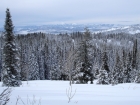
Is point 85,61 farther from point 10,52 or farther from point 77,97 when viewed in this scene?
point 77,97

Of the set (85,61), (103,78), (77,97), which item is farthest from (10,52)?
(77,97)

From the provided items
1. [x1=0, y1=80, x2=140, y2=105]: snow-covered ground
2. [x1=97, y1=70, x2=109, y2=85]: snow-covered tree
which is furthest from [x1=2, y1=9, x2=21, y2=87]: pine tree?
[x1=0, y1=80, x2=140, y2=105]: snow-covered ground

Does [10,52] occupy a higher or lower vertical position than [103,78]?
higher

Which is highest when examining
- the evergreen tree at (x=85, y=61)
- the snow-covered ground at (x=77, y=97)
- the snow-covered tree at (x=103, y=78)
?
the snow-covered ground at (x=77, y=97)

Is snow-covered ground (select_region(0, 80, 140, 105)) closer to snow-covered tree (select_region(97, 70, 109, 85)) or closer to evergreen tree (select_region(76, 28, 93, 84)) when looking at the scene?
evergreen tree (select_region(76, 28, 93, 84))

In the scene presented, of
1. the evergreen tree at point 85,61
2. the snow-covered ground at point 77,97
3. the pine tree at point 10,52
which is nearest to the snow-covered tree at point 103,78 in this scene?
the evergreen tree at point 85,61

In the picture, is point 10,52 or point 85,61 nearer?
point 10,52

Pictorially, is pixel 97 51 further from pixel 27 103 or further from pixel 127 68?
pixel 27 103

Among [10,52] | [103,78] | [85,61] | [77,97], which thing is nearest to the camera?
[77,97]

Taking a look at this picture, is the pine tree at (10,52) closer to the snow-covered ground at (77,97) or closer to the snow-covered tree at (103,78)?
the snow-covered tree at (103,78)

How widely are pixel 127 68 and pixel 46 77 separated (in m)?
34.8

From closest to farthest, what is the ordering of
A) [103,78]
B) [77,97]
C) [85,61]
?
[77,97] < [85,61] < [103,78]

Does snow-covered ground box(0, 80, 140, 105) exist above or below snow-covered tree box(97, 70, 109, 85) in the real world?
above

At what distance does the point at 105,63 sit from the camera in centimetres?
2522
